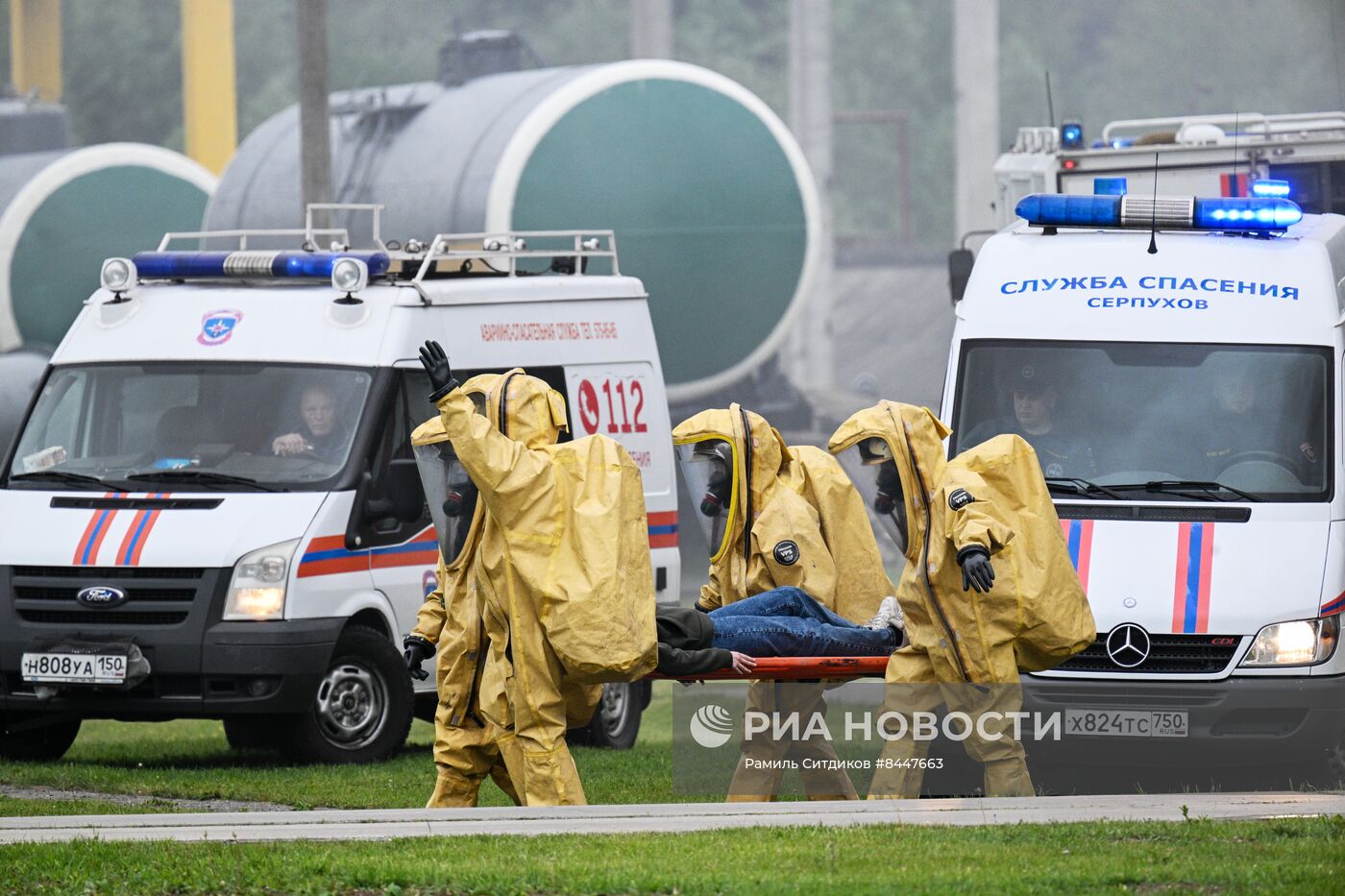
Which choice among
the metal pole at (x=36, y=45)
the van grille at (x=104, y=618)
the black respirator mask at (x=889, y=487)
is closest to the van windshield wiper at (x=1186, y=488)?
the black respirator mask at (x=889, y=487)

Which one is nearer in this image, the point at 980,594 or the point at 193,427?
the point at 980,594

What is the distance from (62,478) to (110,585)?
80 cm

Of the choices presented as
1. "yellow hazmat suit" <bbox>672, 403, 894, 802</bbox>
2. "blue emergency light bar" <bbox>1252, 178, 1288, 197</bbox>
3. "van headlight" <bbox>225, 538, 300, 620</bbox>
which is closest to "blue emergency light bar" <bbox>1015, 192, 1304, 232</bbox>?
"blue emergency light bar" <bbox>1252, 178, 1288, 197</bbox>

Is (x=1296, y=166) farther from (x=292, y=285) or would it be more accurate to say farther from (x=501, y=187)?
(x=501, y=187)

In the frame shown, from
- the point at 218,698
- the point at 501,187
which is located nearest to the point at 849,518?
the point at 218,698

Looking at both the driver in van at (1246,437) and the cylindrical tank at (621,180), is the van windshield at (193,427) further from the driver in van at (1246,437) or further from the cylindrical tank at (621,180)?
the cylindrical tank at (621,180)

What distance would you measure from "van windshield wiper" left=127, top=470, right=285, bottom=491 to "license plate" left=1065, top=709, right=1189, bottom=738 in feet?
13.8

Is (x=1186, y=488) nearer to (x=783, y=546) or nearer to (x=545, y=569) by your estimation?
(x=783, y=546)

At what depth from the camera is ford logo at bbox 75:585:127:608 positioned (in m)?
10.6

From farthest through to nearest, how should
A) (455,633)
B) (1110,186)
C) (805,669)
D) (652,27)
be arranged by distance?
(652,27), (1110,186), (805,669), (455,633)

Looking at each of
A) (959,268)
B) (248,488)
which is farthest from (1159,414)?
(248,488)

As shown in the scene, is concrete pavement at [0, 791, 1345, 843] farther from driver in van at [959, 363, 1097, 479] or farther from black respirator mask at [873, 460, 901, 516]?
driver in van at [959, 363, 1097, 479]

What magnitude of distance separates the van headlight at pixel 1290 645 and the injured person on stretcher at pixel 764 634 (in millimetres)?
1503

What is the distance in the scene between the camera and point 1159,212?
34.2 feet
